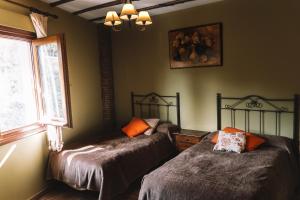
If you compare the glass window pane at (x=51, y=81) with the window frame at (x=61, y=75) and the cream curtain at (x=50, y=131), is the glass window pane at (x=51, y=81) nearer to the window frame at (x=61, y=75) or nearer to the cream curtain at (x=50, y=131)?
the window frame at (x=61, y=75)

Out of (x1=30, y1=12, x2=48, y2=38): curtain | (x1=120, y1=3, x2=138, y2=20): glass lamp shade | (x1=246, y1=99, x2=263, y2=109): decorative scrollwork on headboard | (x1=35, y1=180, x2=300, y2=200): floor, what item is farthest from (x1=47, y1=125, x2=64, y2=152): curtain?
(x1=246, y1=99, x2=263, y2=109): decorative scrollwork on headboard

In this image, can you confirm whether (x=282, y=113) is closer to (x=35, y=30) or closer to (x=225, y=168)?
(x=225, y=168)

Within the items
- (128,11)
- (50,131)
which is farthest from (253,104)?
(50,131)

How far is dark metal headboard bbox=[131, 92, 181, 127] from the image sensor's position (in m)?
3.98

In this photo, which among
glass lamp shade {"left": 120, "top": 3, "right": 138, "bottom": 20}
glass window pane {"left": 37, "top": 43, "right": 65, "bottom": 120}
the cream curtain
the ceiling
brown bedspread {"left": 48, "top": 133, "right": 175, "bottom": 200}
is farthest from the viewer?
the ceiling

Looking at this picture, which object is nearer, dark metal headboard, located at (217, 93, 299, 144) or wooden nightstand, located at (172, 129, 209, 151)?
dark metal headboard, located at (217, 93, 299, 144)

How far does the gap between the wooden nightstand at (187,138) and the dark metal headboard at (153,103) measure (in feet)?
0.94

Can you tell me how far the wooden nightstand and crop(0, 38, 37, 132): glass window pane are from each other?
2057 millimetres

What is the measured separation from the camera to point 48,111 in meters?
3.23

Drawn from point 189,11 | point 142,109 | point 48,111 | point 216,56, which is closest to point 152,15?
point 189,11

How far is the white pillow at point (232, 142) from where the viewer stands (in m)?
2.87

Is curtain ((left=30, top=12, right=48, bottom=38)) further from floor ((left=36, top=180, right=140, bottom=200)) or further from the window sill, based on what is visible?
floor ((left=36, top=180, right=140, bottom=200))

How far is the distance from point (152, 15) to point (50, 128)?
2.35 meters

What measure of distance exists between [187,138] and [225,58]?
128 cm
